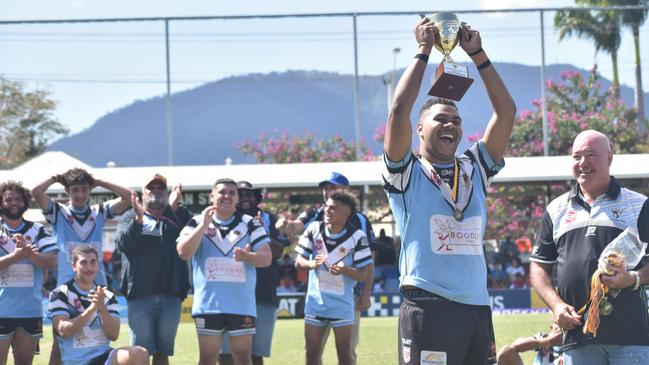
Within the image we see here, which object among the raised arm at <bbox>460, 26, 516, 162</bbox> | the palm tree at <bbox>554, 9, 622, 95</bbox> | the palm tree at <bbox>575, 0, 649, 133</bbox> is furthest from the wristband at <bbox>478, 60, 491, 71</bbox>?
the palm tree at <bbox>575, 0, 649, 133</bbox>

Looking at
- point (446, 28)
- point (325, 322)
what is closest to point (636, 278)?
point (446, 28)

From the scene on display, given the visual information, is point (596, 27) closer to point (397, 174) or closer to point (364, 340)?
point (364, 340)

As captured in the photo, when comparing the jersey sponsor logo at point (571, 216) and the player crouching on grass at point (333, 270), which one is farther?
the player crouching on grass at point (333, 270)

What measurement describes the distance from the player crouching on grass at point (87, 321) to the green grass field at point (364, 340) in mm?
3855

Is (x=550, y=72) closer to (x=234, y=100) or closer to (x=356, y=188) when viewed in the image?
(x=356, y=188)

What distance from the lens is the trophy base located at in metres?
5.21

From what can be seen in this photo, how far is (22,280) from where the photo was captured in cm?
974

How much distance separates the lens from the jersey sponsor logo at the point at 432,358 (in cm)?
539

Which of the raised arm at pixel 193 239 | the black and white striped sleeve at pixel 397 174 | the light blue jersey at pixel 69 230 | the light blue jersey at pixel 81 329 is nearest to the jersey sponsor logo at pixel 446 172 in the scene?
the black and white striped sleeve at pixel 397 174

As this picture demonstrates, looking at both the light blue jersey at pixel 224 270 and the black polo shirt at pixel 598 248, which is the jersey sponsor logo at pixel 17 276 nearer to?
the light blue jersey at pixel 224 270

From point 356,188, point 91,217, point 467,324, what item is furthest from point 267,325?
point 356,188

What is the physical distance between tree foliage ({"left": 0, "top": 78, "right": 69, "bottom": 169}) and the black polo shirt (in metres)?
39.5

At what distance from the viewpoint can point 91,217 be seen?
10.2 meters

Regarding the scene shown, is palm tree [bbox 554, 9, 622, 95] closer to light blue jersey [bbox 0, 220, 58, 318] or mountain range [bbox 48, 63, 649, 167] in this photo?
light blue jersey [bbox 0, 220, 58, 318]
